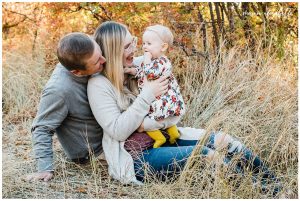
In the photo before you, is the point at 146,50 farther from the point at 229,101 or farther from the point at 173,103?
the point at 229,101

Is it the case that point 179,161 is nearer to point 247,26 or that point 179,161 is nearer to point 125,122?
point 125,122

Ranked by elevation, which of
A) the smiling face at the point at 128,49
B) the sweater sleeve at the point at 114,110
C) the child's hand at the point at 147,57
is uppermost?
the smiling face at the point at 128,49

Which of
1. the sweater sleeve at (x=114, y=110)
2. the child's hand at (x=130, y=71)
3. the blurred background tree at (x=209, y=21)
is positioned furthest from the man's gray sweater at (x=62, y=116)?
the blurred background tree at (x=209, y=21)

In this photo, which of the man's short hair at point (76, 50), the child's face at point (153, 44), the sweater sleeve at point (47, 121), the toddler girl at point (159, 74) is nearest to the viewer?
the man's short hair at point (76, 50)

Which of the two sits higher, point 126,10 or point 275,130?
point 126,10

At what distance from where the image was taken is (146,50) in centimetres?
346

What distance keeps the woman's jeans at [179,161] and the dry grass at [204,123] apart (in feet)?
0.25

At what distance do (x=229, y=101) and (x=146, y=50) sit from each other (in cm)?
132

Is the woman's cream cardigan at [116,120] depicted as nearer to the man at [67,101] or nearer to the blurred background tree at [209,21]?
the man at [67,101]

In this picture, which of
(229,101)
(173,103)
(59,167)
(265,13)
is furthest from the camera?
(265,13)

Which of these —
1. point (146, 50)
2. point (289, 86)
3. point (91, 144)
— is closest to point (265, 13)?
point (289, 86)

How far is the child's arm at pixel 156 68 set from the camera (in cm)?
336

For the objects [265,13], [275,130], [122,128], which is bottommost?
[275,130]

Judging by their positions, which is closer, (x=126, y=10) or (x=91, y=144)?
→ (x=91, y=144)
